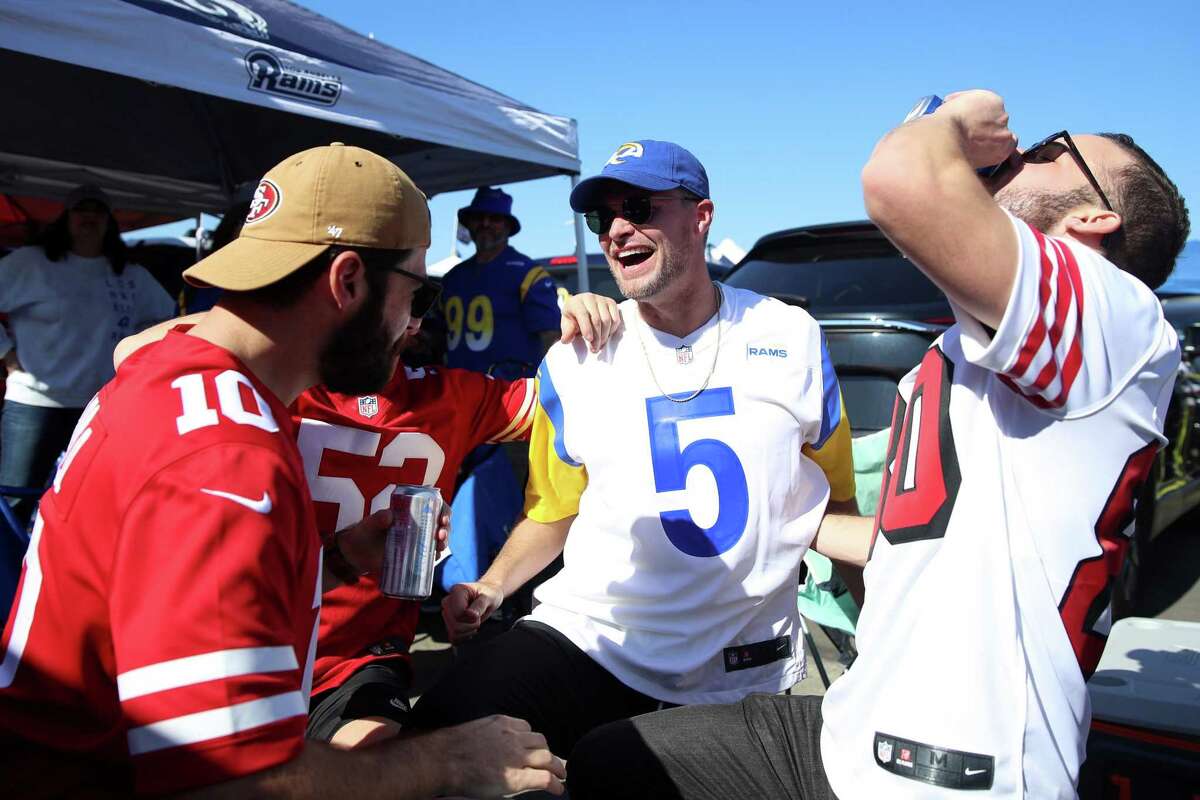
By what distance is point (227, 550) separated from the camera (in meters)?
1.05

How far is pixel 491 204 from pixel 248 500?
13.8ft

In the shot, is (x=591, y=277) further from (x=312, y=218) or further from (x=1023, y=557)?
(x=1023, y=557)

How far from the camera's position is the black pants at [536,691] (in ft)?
6.75

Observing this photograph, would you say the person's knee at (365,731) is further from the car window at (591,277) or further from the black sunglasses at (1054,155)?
the car window at (591,277)

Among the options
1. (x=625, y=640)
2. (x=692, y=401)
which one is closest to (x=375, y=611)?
(x=625, y=640)

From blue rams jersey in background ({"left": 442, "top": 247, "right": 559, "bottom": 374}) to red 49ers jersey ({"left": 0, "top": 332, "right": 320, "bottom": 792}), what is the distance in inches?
144

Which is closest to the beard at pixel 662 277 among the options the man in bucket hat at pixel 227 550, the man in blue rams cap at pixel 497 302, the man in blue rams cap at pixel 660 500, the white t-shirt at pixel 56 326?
the man in blue rams cap at pixel 660 500

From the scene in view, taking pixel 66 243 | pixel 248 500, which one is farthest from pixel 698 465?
pixel 66 243

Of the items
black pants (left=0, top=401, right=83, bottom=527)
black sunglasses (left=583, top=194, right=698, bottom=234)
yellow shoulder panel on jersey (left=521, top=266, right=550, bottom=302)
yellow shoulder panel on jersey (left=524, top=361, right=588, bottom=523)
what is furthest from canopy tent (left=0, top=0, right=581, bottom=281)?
yellow shoulder panel on jersey (left=524, top=361, right=588, bottom=523)

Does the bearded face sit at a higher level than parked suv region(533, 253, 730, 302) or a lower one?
lower

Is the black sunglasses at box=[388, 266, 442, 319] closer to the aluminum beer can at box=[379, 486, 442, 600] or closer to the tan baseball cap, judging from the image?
the tan baseball cap

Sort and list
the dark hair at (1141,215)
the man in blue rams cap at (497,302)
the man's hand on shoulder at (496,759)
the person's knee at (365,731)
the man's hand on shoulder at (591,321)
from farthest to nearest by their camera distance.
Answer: the man in blue rams cap at (497,302)
the man's hand on shoulder at (591,321)
the person's knee at (365,731)
the dark hair at (1141,215)
the man's hand on shoulder at (496,759)

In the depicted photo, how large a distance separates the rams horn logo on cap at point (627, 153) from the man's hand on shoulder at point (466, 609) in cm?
127

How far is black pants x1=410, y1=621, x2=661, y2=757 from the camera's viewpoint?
206 cm
